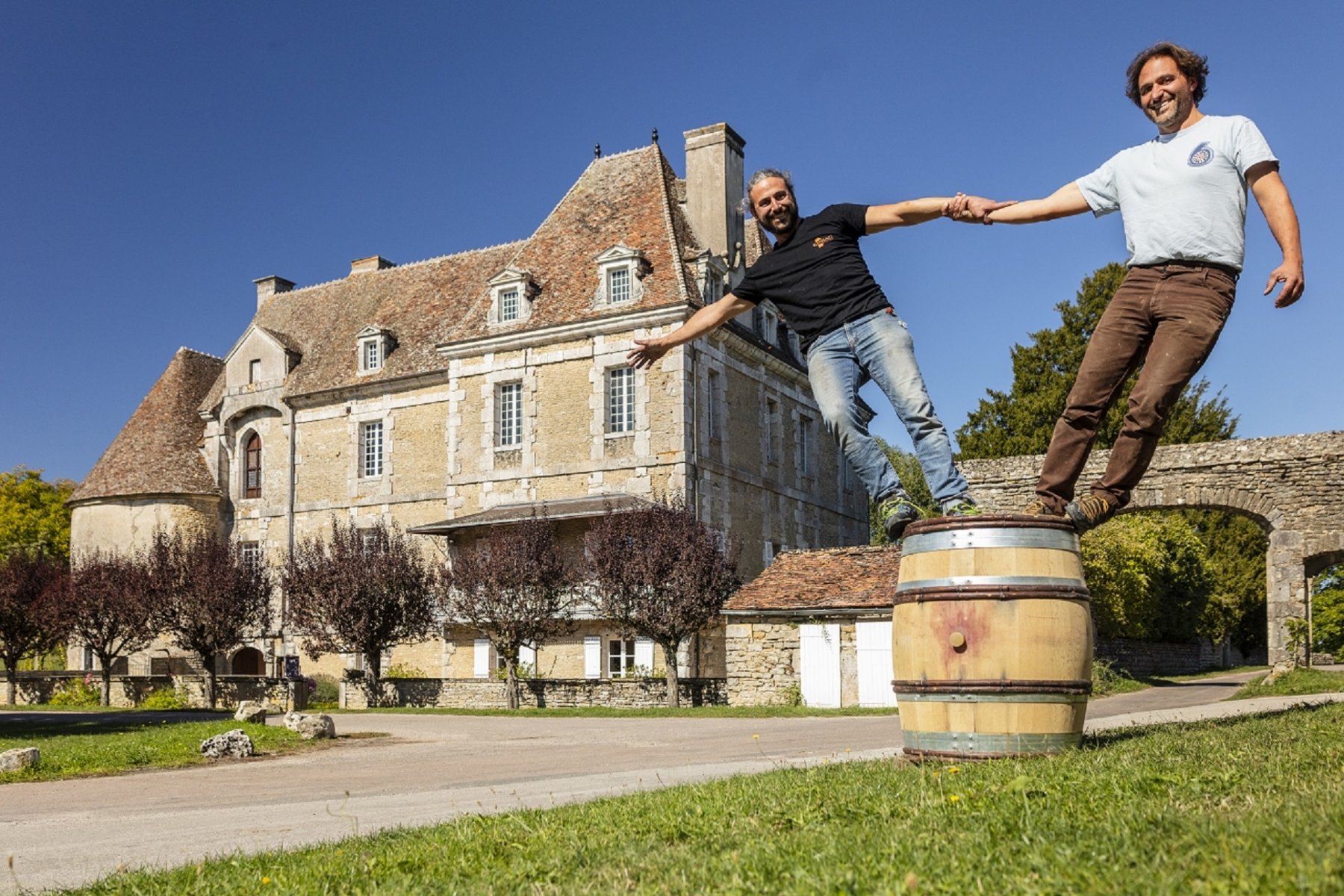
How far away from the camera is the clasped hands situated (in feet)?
19.4

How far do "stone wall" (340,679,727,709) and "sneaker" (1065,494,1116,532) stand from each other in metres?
22.3

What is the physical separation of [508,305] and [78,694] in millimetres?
16094

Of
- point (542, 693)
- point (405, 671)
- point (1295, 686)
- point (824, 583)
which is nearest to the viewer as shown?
point (1295, 686)

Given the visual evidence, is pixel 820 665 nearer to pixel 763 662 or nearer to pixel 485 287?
pixel 763 662

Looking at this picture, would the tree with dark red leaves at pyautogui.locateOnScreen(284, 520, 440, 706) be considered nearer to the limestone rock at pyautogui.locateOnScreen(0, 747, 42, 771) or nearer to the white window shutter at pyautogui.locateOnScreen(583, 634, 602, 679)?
the white window shutter at pyautogui.locateOnScreen(583, 634, 602, 679)

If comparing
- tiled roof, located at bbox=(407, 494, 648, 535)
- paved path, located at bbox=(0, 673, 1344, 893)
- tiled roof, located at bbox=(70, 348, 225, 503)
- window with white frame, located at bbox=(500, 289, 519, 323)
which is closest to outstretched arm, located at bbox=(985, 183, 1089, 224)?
paved path, located at bbox=(0, 673, 1344, 893)

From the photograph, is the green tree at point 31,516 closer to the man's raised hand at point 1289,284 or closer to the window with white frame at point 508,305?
the window with white frame at point 508,305

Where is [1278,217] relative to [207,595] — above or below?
above

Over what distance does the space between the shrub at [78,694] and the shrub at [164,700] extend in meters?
1.54

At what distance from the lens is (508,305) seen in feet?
117

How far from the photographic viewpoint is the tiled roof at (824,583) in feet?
84.3

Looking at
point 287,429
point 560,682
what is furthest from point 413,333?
point 560,682

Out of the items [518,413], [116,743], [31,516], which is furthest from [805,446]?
[31,516]

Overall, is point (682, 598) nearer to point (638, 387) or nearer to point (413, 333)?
point (638, 387)
